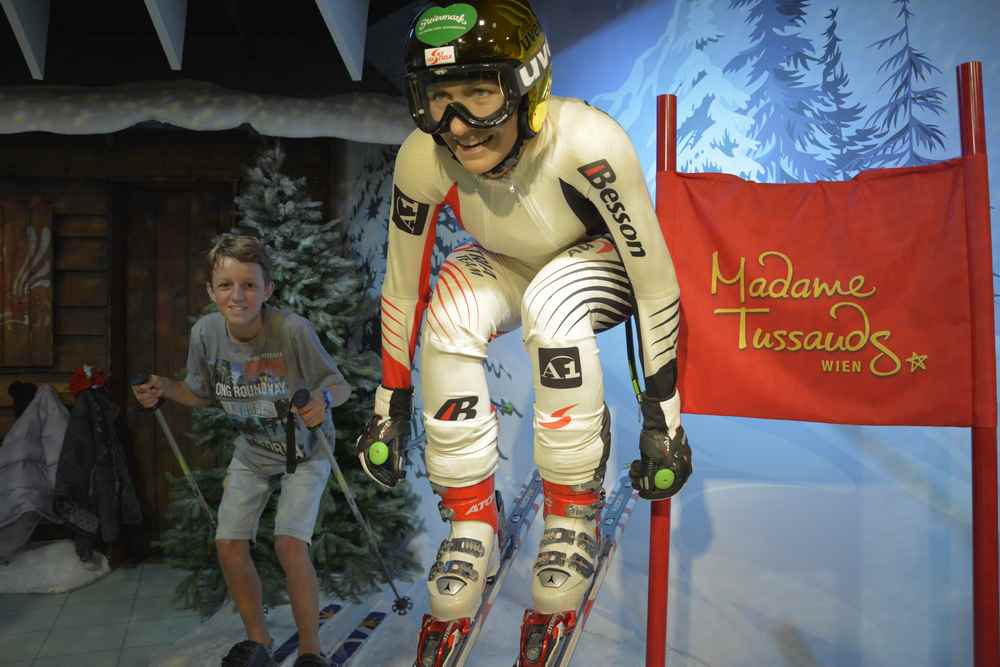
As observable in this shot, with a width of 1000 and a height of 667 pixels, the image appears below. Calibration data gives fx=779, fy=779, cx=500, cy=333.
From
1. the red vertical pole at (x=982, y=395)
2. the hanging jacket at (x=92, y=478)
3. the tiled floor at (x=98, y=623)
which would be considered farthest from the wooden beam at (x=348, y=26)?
the tiled floor at (x=98, y=623)

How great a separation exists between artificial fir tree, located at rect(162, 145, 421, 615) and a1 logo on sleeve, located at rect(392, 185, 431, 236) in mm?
1464

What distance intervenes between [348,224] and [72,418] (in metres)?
1.55

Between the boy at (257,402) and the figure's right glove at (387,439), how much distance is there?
1.57 feet

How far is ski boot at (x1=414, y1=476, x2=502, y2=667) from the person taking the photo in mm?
1587

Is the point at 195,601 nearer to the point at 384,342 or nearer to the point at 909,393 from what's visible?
the point at 384,342

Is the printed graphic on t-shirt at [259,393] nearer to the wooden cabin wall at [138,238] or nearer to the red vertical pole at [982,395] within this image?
the wooden cabin wall at [138,238]

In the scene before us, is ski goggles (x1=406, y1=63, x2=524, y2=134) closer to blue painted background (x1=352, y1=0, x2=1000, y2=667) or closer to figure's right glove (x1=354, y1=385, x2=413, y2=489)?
figure's right glove (x1=354, y1=385, x2=413, y2=489)

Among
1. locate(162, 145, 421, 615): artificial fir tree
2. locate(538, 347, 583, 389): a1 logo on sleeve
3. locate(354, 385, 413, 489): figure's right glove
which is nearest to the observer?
locate(538, 347, 583, 389): a1 logo on sleeve

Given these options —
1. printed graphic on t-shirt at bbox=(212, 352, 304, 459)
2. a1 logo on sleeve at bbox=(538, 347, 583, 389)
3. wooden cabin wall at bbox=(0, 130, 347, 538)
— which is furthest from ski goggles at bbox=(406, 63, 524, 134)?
wooden cabin wall at bbox=(0, 130, 347, 538)

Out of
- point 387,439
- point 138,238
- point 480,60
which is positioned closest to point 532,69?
point 480,60

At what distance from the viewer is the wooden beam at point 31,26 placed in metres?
2.41

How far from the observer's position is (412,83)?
153cm

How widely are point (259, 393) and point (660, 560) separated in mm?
1257

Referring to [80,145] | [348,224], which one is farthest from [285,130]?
[80,145]
